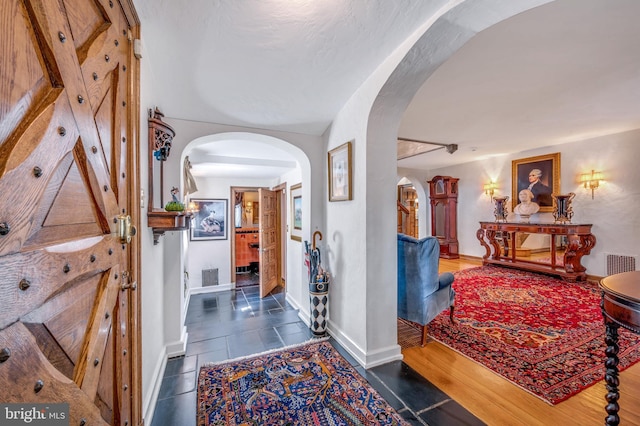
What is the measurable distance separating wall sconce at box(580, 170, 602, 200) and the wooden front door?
679 cm

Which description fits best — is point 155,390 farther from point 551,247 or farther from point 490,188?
point 490,188

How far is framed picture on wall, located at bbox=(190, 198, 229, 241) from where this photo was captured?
15.8 ft

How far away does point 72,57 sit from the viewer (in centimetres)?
80

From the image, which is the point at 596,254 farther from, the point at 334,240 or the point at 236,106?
the point at 236,106

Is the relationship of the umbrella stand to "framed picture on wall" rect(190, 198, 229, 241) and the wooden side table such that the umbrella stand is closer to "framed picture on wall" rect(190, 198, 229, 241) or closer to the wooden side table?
the wooden side table

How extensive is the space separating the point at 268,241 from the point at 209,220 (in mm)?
1305

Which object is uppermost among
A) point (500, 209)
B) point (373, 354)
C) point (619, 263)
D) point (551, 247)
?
point (500, 209)

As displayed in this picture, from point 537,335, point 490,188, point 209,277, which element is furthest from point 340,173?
point 490,188

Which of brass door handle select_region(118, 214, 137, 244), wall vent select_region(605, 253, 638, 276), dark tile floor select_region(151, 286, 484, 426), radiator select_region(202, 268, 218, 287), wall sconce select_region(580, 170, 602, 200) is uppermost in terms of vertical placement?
wall sconce select_region(580, 170, 602, 200)

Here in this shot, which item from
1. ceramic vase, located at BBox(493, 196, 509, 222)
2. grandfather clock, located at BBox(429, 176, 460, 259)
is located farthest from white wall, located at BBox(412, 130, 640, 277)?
grandfather clock, located at BBox(429, 176, 460, 259)

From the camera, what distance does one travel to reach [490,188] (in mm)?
6164

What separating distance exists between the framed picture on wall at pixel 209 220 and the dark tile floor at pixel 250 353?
1.17 meters

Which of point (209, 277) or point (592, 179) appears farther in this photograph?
point (209, 277)

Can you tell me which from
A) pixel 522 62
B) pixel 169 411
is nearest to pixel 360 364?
pixel 169 411
